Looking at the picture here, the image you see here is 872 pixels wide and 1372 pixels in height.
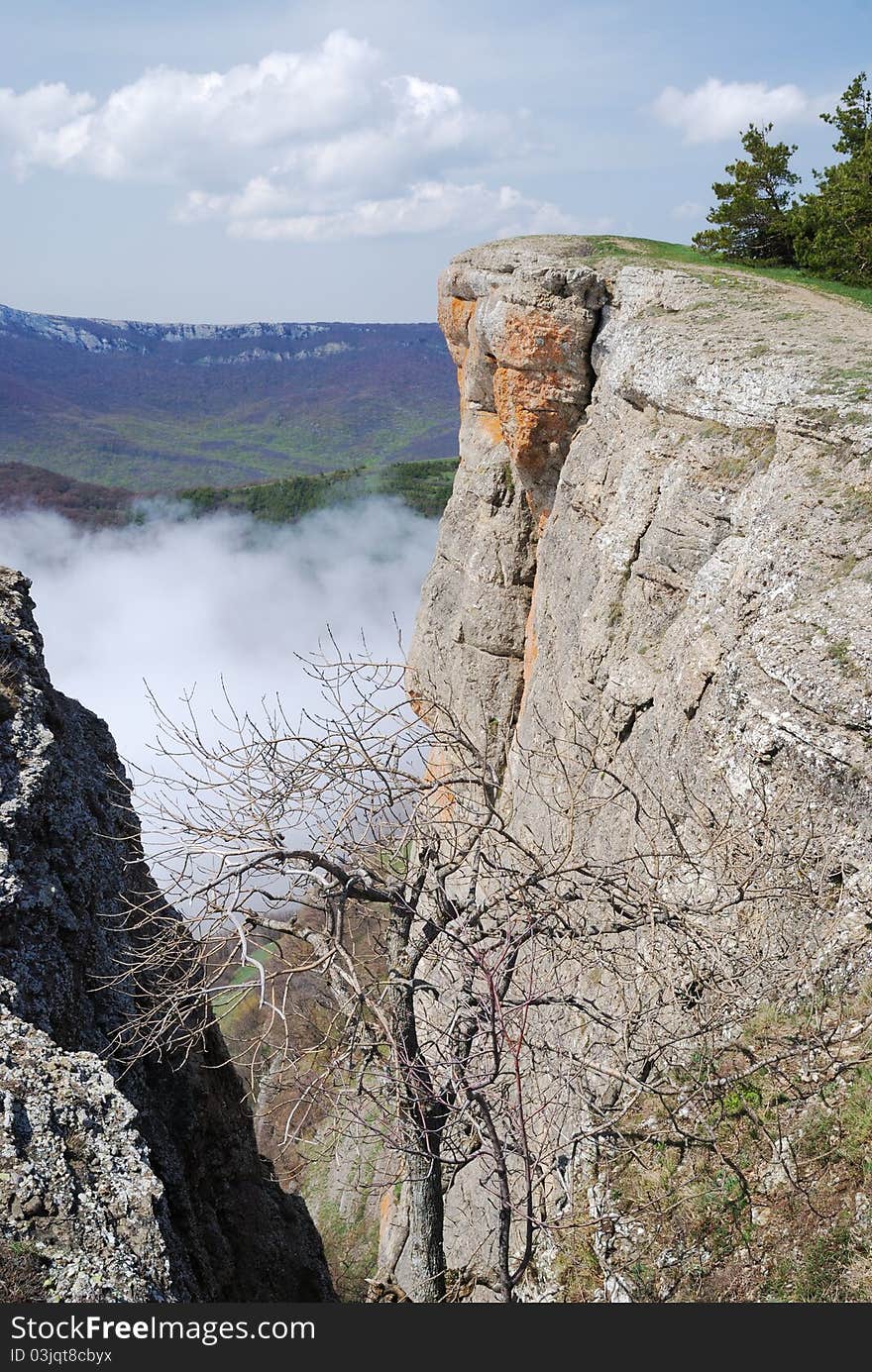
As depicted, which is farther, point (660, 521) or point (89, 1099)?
point (660, 521)

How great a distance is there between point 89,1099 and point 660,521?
30.0ft

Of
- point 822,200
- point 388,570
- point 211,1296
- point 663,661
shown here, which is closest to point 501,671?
point 663,661

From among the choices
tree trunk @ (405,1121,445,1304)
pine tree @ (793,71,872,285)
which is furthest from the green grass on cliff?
tree trunk @ (405,1121,445,1304)

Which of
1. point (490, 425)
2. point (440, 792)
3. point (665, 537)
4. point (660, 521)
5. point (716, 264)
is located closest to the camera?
point (665, 537)

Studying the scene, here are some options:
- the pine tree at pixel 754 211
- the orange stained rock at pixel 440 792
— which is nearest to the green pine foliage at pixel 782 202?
the pine tree at pixel 754 211

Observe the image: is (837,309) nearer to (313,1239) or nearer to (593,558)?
(593,558)

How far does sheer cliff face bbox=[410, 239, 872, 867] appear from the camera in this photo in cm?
814

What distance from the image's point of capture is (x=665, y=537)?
1147 centimetres

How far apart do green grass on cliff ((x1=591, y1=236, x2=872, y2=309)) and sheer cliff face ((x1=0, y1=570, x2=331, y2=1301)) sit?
1247 cm

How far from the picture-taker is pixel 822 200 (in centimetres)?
1764

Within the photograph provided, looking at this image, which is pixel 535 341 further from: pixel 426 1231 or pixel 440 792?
pixel 426 1231

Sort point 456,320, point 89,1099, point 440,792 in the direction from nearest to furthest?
point 89,1099 < point 440,792 < point 456,320

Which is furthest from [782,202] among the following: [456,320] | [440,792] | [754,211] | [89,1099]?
[89,1099]

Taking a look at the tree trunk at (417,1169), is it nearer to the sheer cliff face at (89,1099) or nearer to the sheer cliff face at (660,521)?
the sheer cliff face at (89,1099)
